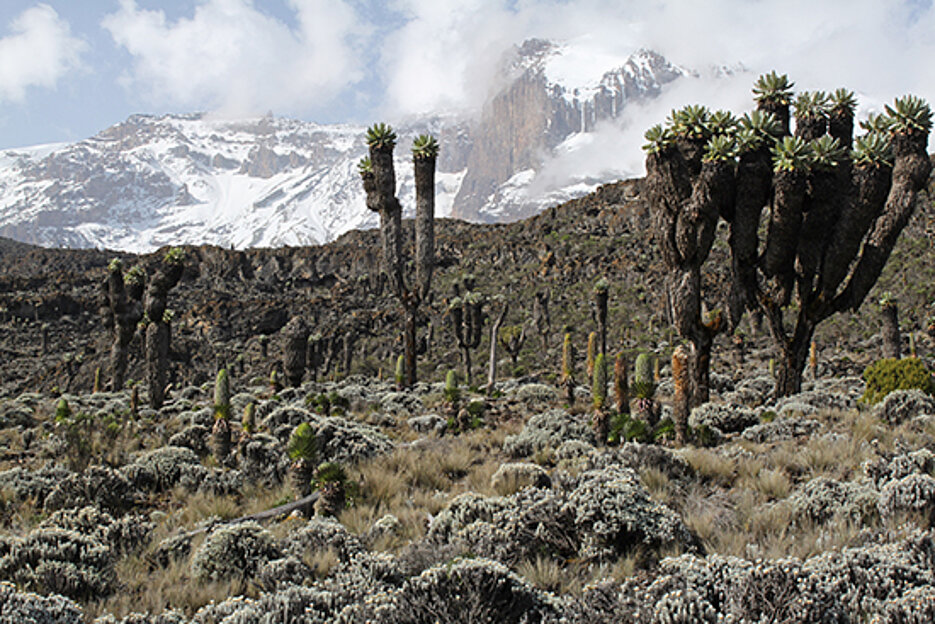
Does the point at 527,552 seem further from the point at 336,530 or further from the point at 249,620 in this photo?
the point at 249,620

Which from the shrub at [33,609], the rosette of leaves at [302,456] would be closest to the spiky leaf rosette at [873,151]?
the rosette of leaves at [302,456]

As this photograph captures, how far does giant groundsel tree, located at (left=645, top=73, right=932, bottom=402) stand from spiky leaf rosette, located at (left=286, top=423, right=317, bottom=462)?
309 inches

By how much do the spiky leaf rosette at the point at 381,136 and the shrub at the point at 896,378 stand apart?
1424 cm

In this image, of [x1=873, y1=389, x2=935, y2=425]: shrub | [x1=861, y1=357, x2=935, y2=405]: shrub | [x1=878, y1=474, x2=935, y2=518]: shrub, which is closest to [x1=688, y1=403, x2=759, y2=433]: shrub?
[x1=873, y1=389, x2=935, y2=425]: shrub

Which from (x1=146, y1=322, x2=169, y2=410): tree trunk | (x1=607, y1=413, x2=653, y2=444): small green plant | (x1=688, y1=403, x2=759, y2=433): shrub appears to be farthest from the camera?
(x1=146, y1=322, x2=169, y2=410): tree trunk

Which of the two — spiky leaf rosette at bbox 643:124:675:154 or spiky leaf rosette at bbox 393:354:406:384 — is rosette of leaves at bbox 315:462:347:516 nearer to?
spiky leaf rosette at bbox 643:124:675:154

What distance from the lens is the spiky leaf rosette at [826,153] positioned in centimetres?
1104

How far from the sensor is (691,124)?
1157 centimetres

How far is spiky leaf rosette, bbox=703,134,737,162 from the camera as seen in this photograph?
1092 cm

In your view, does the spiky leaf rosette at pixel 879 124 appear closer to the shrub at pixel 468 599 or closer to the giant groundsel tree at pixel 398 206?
the giant groundsel tree at pixel 398 206

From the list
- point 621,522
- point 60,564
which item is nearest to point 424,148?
point 621,522

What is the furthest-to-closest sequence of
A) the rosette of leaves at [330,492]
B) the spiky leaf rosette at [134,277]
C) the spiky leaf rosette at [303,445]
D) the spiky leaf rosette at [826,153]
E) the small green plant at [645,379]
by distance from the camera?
the spiky leaf rosette at [134,277]
the spiky leaf rosette at [826,153]
the small green plant at [645,379]
the spiky leaf rosette at [303,445]
the rosette of leaves at [330,492]

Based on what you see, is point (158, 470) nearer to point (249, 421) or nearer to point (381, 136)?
point (249, 421)

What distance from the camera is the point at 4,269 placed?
87.2 meters
